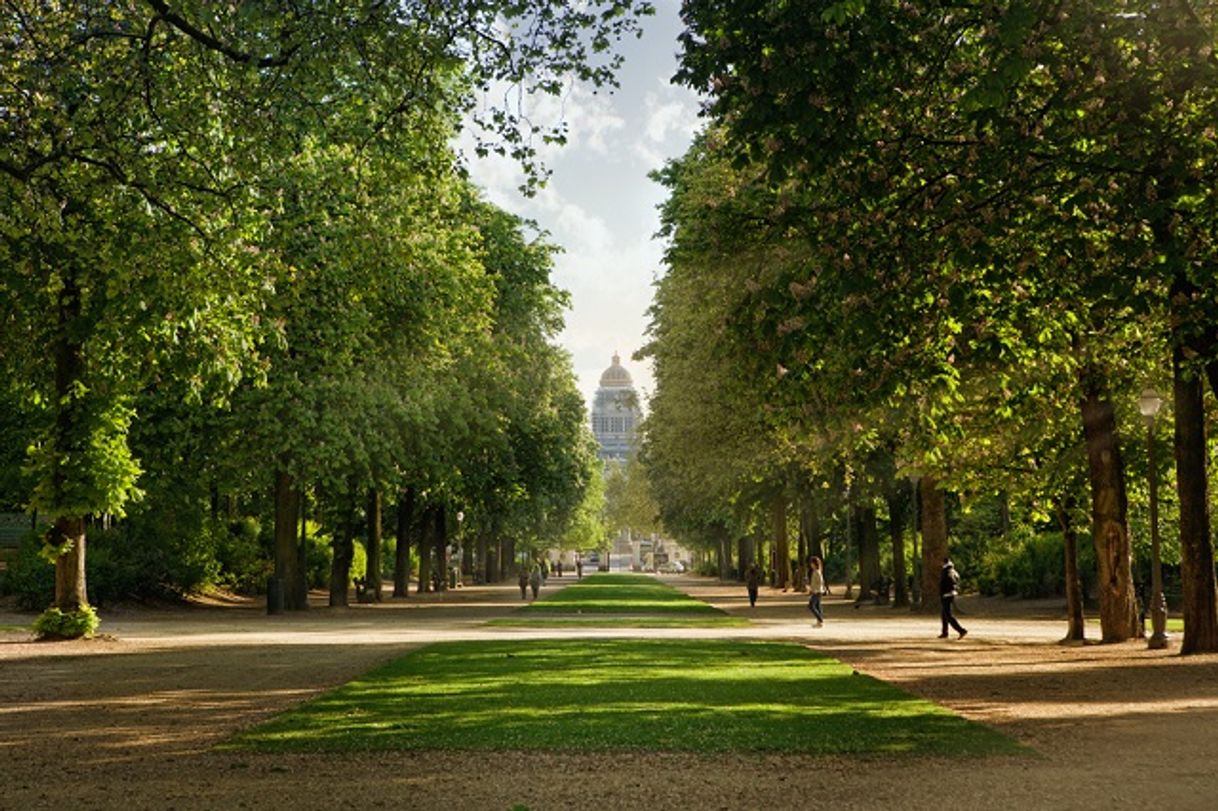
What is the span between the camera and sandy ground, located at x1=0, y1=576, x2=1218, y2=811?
941 cm

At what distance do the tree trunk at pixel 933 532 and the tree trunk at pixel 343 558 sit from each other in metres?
17.9

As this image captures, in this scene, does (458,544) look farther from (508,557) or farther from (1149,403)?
(1149,403)

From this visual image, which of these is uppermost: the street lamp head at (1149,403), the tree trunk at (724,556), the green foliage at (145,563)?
the street lamp head at (1149,403)

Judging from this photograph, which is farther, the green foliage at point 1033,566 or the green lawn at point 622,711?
the green foliage at point 1033,566

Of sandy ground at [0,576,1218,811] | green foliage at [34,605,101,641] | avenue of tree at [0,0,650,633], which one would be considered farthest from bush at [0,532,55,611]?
sandy ground at [0,576,1218,811]

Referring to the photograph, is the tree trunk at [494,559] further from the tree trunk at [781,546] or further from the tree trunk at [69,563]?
the tree trunk at [69,563]

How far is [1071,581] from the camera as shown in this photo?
26078 mm

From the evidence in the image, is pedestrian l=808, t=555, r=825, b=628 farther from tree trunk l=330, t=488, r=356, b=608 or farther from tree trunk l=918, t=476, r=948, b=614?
tree trunk l=330, t=488, r=356, b=608

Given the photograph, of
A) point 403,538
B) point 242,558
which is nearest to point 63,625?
point 242,558

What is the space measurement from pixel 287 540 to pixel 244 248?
19.8 m

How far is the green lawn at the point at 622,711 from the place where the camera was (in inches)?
473

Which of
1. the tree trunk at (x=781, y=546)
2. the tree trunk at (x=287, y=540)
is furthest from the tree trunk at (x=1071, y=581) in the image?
the tree trunk at (x=781, y=546)

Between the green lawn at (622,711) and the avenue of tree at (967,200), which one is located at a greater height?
the avenue of tree at (967,200)

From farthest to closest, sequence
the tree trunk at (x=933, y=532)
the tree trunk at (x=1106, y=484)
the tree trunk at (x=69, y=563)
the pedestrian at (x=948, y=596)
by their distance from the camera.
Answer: the tree trunk at (x=933, y=532) → the pedestrian at (x=948, y=596) → the tree trunk at (x=69, y=563) → the tree trunk at (x=1106, y=484)
